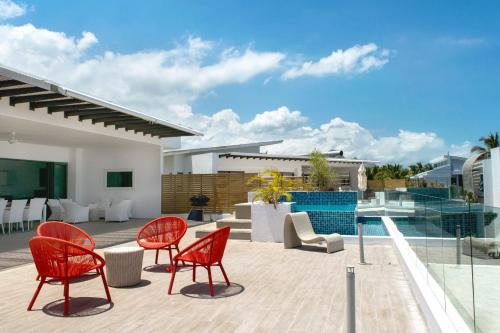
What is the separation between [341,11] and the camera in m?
13.3

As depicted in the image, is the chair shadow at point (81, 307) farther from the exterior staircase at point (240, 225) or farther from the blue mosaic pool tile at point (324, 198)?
the blue mosaic pool tile at point (324, 198)

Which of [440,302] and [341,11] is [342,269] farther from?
[341,11]

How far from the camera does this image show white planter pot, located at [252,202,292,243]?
10.5 m

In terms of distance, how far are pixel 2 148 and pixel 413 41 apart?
1696 centimetres

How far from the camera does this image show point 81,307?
5.01 meters

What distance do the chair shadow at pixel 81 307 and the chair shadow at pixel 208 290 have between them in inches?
43.0

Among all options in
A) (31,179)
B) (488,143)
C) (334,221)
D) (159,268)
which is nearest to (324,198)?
(334,221)

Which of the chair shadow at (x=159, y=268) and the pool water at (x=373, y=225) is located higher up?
the pool water at (x=373, y=225)

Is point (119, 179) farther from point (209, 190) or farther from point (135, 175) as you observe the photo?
point (209, 190)

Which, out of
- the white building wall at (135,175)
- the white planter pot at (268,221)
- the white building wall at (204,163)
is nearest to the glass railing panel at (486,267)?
the white planter pot at (268,221)

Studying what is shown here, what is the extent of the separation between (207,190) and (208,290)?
1144cm

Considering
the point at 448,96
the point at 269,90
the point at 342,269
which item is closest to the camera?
the point at 342,269

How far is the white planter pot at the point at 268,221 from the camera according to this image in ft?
34.4

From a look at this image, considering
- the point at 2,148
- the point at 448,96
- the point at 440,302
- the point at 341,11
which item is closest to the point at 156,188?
the point at 2,148
